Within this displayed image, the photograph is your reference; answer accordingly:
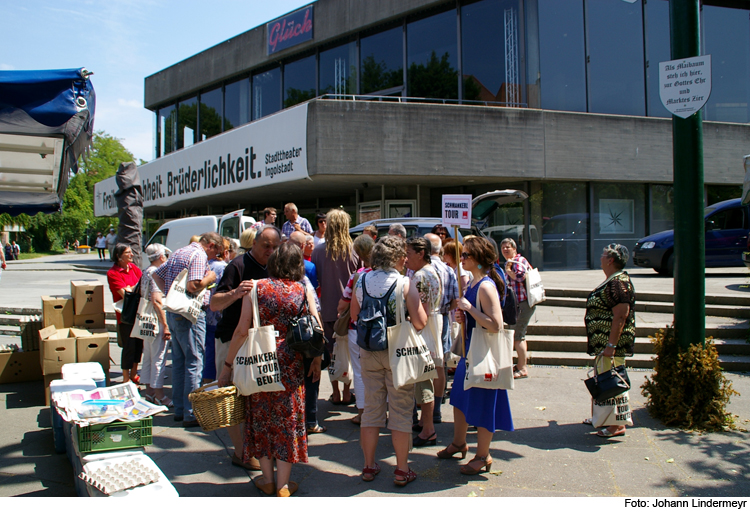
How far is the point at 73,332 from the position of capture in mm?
6246

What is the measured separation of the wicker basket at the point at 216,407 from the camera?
3.78 meters

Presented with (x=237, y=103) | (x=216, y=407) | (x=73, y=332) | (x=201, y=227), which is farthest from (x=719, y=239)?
(x=237, y=103)

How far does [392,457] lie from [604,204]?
601 inches

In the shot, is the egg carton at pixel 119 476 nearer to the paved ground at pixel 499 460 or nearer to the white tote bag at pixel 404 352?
the paved ground at pixel 499 460

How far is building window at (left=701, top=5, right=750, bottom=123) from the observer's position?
18.8m

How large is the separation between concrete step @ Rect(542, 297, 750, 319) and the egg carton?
8.52 meters

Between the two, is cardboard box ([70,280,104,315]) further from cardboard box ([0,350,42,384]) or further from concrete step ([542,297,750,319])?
concrete step ([542,297,750,319])

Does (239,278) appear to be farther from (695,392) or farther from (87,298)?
(695,392)

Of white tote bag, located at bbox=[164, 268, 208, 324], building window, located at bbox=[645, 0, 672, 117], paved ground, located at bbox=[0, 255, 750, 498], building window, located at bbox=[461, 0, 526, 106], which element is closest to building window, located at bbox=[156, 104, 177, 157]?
building window, located at bbox=[461, 0, 526, 106]

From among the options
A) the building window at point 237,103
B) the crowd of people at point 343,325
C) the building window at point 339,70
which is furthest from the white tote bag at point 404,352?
the building window at point 237,103

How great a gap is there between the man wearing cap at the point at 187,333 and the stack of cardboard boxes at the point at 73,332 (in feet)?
3.75

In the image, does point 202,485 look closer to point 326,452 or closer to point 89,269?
point 326,452

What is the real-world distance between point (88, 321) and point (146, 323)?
3.91 feet

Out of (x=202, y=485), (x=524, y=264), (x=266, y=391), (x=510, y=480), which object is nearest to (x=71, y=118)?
(x=266, y=391)
